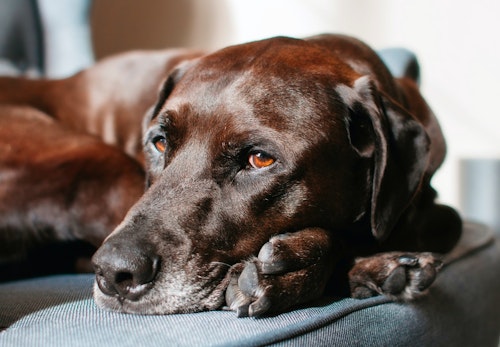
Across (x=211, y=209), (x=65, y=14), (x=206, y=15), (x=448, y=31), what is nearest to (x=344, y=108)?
(x=211, y=209)

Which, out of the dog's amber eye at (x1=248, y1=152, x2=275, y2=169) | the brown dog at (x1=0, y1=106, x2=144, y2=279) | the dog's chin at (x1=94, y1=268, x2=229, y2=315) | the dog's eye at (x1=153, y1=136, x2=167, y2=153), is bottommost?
the brown dog at (x1=0, y1=106, x2=144, y2=279)

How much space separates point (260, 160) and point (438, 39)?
3.01m

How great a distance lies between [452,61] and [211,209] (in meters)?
3.15

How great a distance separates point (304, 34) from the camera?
177 inches

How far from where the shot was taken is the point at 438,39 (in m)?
4.25

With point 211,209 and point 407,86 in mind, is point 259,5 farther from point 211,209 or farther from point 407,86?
point 211,209

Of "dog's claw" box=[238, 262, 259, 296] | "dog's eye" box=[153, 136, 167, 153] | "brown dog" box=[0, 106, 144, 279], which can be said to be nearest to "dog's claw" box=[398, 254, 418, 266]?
"dog's claw" box=[238, 262, 259, 296]

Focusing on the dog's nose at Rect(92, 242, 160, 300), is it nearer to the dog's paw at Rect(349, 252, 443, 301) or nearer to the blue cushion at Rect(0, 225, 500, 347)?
the blue cushion at Rect(0, 225, 500, 347)

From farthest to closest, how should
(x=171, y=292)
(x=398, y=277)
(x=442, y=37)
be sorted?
(x=442, y=37)
(x=398, y=277)
(x=171, y=292)

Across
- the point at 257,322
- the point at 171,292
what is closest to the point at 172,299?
the point at 171,292

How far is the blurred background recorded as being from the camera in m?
4.09

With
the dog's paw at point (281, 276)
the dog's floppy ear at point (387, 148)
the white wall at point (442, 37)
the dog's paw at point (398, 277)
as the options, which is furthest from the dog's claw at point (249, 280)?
the white wall at point (442, 37)

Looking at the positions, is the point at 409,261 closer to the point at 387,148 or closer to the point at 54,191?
the point at 387,148

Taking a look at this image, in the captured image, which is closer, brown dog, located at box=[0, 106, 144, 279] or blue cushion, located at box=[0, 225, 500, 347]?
blue cushion, located at box=[0, 225, 500, 347]
